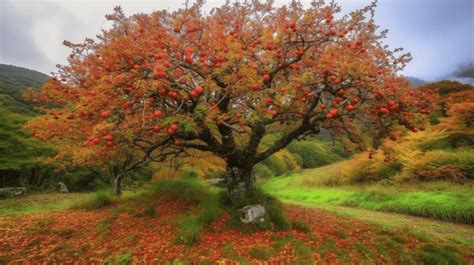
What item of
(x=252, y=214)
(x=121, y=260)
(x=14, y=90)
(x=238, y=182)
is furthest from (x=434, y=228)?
(x=14, y=90)

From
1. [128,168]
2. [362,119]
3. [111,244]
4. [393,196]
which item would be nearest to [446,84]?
[393,196]

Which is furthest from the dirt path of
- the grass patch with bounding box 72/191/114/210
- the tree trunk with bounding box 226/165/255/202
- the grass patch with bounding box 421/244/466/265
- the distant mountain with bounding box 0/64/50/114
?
the distant mountain with bounding box 0/64/50/114

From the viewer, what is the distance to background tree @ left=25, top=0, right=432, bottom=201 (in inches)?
235

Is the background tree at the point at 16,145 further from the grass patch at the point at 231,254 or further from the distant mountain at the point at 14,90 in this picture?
the grass patch at the point at 231,254

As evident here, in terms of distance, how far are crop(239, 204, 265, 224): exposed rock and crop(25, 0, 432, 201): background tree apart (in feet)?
2.68

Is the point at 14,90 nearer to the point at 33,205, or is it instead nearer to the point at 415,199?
the point at 33,205

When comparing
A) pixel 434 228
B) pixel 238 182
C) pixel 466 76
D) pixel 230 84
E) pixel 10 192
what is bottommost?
pixel 434 228

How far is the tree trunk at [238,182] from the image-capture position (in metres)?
8.98

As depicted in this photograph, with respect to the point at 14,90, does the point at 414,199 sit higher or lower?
lower

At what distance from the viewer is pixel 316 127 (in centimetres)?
851

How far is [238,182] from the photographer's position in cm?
902

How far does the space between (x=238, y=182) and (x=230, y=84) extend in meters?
3.60

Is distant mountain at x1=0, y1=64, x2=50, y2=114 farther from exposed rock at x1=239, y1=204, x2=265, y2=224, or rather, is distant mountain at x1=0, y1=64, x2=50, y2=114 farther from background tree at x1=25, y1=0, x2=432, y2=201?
exposed rock at x1=239, y1=204, x2=265, y2=224

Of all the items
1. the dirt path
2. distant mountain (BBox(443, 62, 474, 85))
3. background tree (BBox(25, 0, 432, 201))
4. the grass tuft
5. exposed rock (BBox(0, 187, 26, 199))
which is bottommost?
the dirt path
